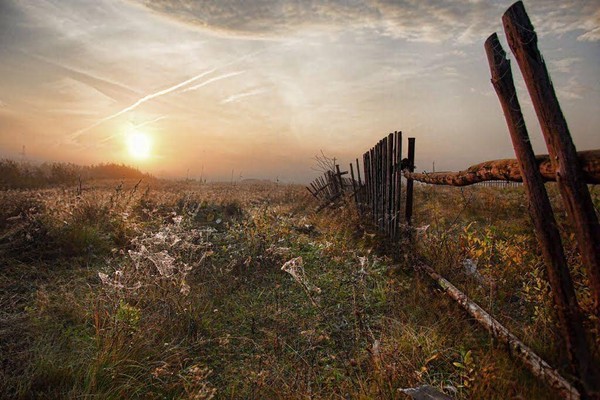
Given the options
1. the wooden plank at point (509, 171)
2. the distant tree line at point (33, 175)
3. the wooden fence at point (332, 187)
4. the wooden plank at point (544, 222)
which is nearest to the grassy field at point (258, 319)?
the wooden plank at point (544, 222)

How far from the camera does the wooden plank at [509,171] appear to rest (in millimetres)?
1788

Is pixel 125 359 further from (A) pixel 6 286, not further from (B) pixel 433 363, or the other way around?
(A) pixel 6 286

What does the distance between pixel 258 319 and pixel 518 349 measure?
253cm

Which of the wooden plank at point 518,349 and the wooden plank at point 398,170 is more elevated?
the wooden plank at point 398,170

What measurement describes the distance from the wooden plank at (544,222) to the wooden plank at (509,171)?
2.9 inches

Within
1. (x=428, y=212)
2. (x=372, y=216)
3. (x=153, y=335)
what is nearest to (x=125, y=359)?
(x=153, y=335)

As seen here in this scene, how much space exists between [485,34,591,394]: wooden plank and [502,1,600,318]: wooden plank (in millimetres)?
250

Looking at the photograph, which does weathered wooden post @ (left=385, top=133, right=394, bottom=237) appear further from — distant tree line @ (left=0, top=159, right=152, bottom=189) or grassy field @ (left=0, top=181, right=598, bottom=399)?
distant tree line @ (left=0, top=159, right=152, bottom=189)

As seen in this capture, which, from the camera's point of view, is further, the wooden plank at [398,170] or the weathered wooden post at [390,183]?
the weathered wooden post at [390,183]

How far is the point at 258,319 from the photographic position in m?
3.92

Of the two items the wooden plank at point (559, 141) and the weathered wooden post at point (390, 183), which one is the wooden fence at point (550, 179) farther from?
the weathered wooden post at point (390, 183)

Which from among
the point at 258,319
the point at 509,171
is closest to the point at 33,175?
the point at 258,319

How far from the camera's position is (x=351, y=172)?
378 inches

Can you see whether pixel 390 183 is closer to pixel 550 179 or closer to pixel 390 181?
pixel 390 181
